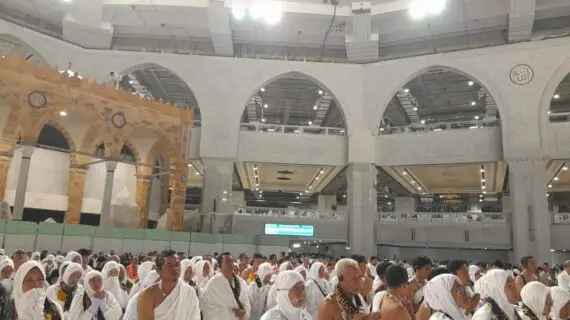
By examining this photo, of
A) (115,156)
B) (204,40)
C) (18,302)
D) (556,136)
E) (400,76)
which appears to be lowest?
(18,302)

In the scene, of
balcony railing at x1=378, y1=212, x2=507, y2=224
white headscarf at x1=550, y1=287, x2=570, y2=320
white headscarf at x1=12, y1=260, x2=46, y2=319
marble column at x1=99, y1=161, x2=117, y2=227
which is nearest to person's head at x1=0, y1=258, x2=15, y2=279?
white headscarf at x1=12, y1=260, x2=46, y2=319

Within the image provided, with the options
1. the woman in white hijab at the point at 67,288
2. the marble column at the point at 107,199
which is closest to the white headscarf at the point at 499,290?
the woman in white hijab at the point at 67,288

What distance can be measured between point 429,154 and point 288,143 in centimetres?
598

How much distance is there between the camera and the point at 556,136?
18.1m

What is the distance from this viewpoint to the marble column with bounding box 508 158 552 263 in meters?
17.6

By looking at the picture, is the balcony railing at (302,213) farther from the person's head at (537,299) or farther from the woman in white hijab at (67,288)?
the person's head at (537,299)

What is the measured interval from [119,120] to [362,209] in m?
10.1

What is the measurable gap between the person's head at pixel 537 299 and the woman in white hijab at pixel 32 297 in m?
3.65

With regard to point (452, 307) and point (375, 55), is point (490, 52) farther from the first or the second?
point (452, 307)

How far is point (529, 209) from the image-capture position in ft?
58.7

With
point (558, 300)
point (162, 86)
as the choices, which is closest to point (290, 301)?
point (558, 300)

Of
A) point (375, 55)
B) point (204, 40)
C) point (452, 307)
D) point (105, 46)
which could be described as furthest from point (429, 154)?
point (452, 307)

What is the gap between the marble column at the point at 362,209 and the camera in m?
19.8

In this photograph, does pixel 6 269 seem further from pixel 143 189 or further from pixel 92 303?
pixel 143 189
